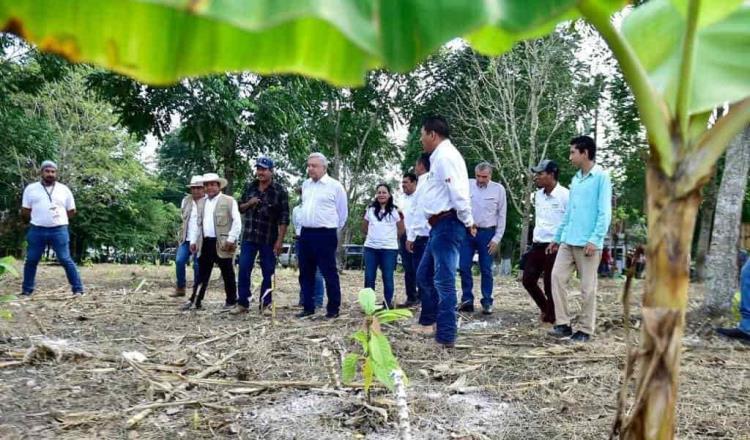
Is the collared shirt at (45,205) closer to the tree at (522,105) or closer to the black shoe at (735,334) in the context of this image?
the black shoe at (735,334)

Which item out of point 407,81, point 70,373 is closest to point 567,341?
point 70,373

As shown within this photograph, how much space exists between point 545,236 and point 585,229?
3.50ft

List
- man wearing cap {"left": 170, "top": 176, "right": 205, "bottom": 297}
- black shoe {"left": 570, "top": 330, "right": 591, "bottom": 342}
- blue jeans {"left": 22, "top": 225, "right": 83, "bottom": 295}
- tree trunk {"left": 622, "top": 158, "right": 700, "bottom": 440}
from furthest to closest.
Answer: man wearing cap {"left": 170, "top": 176, "right": 205, "bottom": 297}, blue jeans {"left": 22, "top": 225, "right": 83, "bottom": 295}, black shoe {"left": 570, "top": 330, "right": 591, "bottom": 342}, tree trunk {"left": 622, "top": 158, "right": 700, "bottom": 440}

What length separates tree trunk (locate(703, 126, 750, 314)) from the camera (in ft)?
19.2

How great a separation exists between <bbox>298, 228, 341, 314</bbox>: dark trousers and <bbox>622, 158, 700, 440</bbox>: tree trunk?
15.8 ft

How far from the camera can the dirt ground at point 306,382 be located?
3059 millimetres

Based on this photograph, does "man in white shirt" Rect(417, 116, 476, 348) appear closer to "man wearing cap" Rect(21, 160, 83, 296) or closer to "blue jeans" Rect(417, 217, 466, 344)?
"blue jeans" Rect(417, 217, 466, 344)

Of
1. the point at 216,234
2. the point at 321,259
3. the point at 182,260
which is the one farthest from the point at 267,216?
the point at 182,260

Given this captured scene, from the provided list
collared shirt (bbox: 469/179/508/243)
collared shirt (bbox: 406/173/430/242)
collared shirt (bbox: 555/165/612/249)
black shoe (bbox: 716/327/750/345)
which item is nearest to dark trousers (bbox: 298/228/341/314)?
collared shirt (bbox: 406/173/430/242)

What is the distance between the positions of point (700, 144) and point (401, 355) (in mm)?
3190

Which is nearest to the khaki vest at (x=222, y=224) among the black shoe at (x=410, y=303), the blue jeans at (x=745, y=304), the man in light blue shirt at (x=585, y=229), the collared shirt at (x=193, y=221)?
the collared shirt at (x=193, y=221)

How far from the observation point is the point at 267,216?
22.5 ft

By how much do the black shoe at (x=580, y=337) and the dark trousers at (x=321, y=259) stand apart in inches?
92.9

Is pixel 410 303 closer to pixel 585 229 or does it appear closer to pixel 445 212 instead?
pixel 585 229
